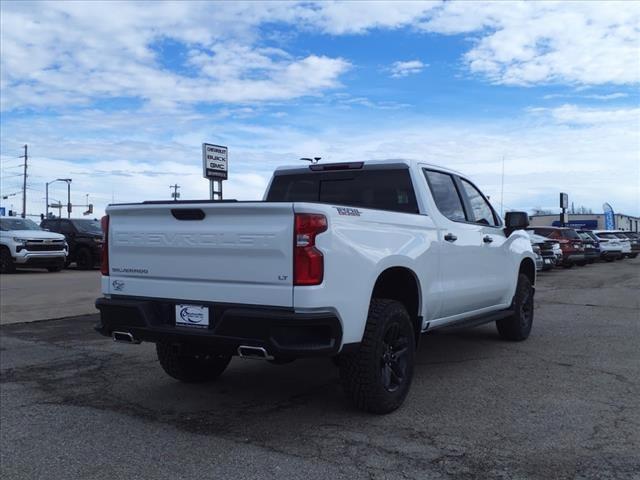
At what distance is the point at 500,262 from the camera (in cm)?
716

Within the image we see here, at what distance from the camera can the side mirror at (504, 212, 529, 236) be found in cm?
729

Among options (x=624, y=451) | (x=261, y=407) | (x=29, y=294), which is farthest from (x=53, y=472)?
(x=29, y=294)

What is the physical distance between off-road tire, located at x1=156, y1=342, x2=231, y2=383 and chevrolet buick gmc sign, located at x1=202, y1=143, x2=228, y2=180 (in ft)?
21.1

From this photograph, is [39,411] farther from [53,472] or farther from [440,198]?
[440,198]

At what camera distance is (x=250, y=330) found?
4.21m

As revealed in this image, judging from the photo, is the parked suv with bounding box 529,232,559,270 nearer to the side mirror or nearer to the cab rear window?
the side mirror

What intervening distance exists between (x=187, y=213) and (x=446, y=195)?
2.84 meters

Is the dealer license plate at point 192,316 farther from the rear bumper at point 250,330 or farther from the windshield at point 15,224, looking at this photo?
the windshield at point 15,224

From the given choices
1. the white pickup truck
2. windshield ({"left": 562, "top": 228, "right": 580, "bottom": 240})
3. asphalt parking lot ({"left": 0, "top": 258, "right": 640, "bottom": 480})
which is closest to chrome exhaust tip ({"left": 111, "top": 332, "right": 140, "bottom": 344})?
the white pickup truck

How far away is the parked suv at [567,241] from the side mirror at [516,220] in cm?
1604

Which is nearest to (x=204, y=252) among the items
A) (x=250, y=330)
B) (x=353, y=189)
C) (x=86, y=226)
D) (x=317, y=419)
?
(x=250, y=330)

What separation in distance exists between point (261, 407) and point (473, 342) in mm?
3738

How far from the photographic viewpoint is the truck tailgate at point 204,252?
4184mm

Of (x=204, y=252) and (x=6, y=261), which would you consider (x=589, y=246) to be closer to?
(x=6, y=261)
